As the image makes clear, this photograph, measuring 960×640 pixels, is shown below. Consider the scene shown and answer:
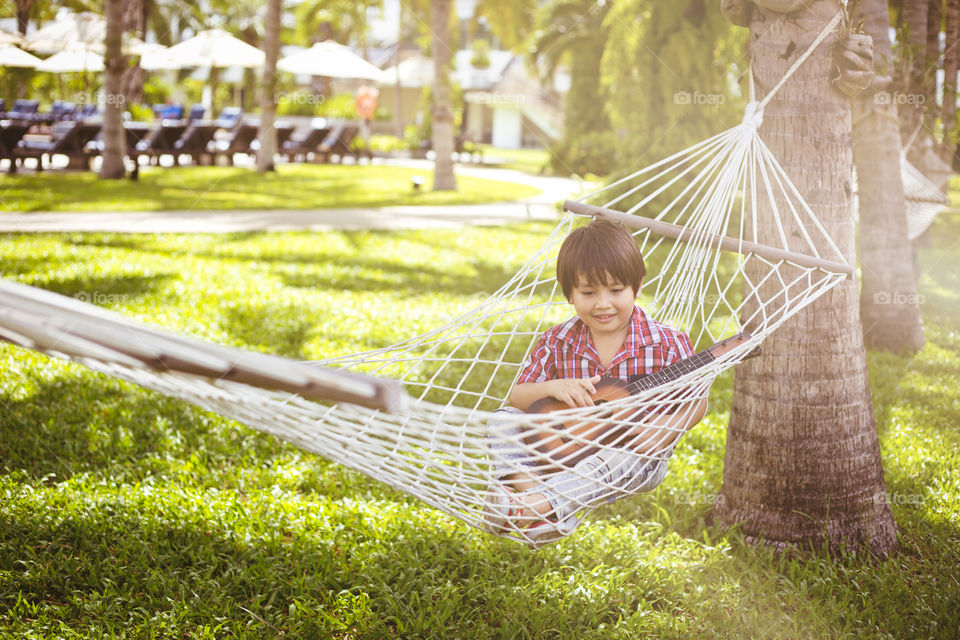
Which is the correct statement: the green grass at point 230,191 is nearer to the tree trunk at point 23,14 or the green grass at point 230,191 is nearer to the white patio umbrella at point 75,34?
the white patio umbrella at point 75,34

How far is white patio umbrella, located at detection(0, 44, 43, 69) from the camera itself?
9445 millimetres

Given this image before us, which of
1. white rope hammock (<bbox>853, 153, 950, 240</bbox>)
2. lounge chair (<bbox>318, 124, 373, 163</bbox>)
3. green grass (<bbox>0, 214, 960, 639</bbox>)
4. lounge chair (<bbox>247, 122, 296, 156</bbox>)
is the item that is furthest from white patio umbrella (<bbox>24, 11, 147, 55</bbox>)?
white rope hammock (<bbox>853, 153, 950, 240</bbox>)

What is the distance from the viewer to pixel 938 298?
5676mm

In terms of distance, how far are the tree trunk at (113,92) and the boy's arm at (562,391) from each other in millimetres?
8519

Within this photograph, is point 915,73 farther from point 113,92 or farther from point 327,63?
point 327,63

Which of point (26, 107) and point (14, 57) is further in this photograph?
point (26, 107)

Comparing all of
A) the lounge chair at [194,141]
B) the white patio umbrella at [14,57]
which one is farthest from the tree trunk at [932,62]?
the lounge chair at [194,141]

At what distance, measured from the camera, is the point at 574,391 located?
1853 millimetres

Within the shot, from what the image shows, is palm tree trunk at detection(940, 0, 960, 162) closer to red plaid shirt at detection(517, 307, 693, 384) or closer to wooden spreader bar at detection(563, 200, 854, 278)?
wooden spreader bar at detection(563, 200, 854, 278)

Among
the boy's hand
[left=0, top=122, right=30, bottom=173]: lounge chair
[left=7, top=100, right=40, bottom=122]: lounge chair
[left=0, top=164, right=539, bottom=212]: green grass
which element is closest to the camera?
the boy's hand

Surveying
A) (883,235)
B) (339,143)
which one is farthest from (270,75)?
(883,235)

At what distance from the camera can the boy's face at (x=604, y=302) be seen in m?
1.95

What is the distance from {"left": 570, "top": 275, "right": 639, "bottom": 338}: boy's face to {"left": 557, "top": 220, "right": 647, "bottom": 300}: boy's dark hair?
12 mm

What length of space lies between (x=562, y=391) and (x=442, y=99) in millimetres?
8892
